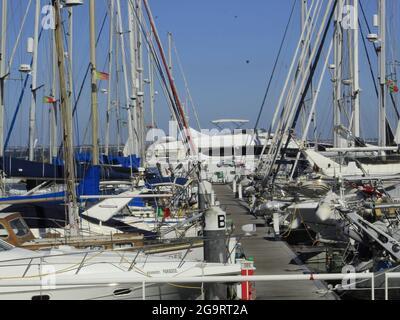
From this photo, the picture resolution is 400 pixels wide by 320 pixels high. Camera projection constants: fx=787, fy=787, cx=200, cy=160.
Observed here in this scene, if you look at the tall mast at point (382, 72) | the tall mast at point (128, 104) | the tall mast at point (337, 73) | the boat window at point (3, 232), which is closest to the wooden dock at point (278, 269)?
the boat window at point (3, 232)

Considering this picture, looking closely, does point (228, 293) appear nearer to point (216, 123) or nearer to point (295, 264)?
point (295, 264)

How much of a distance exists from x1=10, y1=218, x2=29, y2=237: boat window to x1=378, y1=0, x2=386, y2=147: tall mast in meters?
16.0

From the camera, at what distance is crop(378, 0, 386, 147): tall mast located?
28.0 meters

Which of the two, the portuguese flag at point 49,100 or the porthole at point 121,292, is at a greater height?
the portuguese flag at point 49,100

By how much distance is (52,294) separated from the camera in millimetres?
10969

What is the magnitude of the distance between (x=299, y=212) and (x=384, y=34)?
36.5 feet

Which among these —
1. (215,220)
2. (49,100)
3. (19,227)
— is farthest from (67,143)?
(49,100)

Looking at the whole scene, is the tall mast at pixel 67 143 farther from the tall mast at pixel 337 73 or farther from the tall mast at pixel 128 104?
the tall mast at pixel 128 104

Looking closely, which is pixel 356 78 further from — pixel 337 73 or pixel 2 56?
pixel 2 56

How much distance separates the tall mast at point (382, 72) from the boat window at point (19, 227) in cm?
1596

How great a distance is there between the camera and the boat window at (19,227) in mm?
15025

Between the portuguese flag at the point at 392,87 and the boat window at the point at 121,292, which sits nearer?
the boat window at the point at 121,292

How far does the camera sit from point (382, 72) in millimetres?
29406
